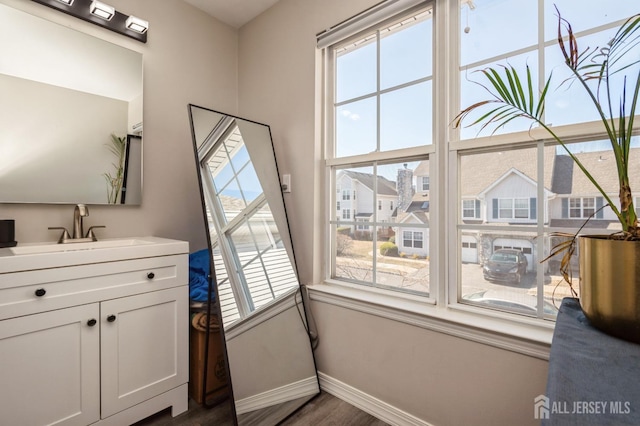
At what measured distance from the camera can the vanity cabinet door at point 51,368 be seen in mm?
1229

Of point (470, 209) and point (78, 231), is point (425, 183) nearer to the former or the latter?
point (470, 209)

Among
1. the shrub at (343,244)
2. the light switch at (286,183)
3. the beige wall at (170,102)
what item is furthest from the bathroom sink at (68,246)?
the shrub at (343,244)

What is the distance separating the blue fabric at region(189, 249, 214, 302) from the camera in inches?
73.8

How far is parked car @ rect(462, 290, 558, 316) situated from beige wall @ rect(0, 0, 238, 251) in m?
1.87

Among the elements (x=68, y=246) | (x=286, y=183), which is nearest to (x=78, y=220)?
(x=68, y=246)

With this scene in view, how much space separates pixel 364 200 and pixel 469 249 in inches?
25.3

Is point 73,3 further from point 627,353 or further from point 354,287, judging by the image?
point 627,353

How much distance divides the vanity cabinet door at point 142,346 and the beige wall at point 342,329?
0.80 meters

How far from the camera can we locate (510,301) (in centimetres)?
137

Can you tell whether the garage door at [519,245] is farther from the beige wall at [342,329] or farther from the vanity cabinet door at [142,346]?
the vanity cabinet door at [142,346]

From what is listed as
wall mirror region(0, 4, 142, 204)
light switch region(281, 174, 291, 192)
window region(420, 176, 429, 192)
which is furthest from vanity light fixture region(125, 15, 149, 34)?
window region(420, 176, 429, 192)

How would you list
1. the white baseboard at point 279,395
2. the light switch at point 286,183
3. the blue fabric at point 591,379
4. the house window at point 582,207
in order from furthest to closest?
the light switch at point 286,183 → the white baseboard at point 279,395 → the house window at point 582,207 → the blue fabric at point 591,379

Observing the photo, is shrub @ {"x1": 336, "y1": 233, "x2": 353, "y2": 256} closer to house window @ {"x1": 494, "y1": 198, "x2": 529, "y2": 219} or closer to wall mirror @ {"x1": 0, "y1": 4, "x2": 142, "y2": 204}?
house window @ {"x1": 494, "y1": 198, "x2": 529, "y2": 219}

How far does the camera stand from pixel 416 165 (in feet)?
5.41
